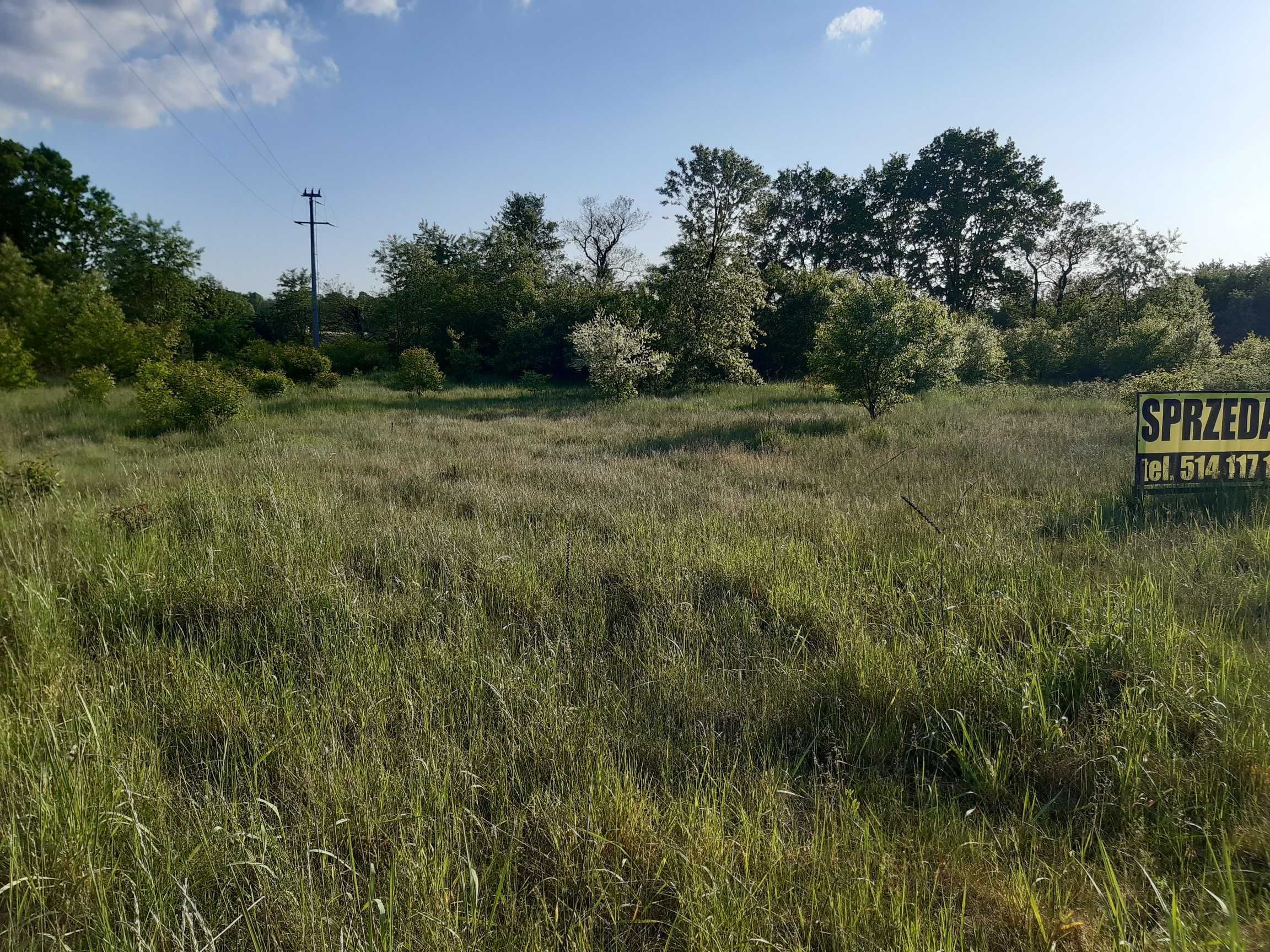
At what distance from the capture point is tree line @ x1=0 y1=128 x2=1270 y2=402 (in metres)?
20.5

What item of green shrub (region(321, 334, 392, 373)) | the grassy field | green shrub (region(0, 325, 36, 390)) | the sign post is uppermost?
green shrub (region(321, 334, 392, 373))

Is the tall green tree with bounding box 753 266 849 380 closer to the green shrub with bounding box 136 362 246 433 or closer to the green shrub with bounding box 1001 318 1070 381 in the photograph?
the green shrub with bounding box 1001 318 1070 381

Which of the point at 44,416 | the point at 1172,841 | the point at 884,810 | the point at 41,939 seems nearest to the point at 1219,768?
the point at 1172,841

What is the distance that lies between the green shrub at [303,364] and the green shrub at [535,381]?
7825 millimetres

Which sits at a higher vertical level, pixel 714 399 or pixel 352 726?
pixel 714 399

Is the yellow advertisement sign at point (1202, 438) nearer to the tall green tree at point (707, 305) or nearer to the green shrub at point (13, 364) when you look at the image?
the tall green tree at point (707, 305)

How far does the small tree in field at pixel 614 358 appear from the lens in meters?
19.4

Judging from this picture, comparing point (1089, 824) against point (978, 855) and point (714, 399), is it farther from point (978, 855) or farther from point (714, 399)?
point (714, 399)

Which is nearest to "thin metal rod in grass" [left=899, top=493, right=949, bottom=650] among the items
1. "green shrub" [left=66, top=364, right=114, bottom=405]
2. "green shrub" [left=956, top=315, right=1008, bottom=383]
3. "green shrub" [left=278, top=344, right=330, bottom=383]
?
"green shrub" [left=66, top=364, right=114, bottom=405]

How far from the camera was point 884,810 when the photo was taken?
83.3 inches

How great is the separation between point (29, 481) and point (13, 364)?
51.3 ft

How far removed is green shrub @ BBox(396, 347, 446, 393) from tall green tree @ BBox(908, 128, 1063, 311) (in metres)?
31.4

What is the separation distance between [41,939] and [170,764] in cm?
81

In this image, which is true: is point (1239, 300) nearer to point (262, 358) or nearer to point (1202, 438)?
point (1202, 438)
